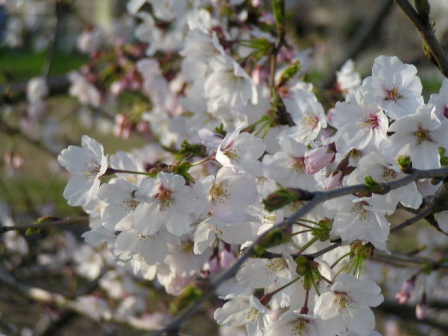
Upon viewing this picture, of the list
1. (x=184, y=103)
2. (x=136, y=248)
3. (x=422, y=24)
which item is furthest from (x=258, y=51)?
(x=136, y=248)

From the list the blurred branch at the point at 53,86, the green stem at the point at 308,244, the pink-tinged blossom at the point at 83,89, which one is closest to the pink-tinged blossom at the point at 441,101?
the green stem at the point at 308,244

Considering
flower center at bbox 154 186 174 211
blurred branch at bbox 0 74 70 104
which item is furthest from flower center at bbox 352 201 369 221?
blurred branch at bbox 0 74 70 104

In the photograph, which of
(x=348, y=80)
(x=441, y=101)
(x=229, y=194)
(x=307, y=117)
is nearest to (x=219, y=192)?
(x=229, y=194)

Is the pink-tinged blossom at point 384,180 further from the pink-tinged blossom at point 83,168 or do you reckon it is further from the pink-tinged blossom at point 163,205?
the pink-tinged blossom at point 83,168

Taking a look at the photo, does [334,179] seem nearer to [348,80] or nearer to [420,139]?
[420,139]

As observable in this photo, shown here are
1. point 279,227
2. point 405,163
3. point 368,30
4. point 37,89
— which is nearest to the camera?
point 279,227

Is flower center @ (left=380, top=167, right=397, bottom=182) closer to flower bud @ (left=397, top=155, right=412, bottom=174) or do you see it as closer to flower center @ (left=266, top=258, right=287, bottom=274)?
flower bud @ (left=397, top=155, right=412, bottom=174)
